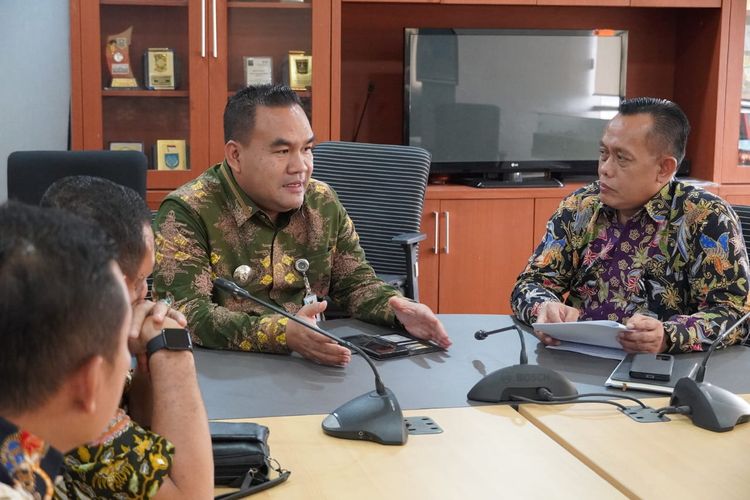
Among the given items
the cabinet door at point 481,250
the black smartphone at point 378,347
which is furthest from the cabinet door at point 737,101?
the black smartphone at point 378,347

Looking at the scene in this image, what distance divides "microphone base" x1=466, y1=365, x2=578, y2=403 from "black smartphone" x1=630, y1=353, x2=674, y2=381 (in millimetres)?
178

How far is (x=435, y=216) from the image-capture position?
13.7ft

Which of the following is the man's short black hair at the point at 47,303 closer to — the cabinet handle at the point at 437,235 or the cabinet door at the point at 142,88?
the cabinet door at the point at 142,88

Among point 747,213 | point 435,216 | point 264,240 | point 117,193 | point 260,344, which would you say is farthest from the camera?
point 435,216

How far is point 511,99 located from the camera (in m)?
4.45

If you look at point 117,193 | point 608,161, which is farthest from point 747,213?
point 117,193

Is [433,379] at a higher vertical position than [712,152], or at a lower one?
lower

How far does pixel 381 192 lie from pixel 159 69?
55.3 inches

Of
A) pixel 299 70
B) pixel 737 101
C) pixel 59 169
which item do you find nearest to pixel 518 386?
pixel 59 169

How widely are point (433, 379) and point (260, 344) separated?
38 centimetres

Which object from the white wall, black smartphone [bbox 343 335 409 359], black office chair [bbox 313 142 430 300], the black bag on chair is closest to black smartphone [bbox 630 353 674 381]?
black smartphone [bbox 343 335 409 359]

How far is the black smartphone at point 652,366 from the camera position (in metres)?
1.78

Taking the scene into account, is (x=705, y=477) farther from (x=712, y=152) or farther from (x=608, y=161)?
(x=712, y=152)

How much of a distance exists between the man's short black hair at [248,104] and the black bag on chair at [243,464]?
Result: 1.11 metres
